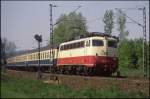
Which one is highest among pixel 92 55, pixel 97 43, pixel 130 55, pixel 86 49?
pixel 97 43

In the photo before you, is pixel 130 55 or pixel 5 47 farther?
A: pixel 130 55

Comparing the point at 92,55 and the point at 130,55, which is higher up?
the point at 130,55

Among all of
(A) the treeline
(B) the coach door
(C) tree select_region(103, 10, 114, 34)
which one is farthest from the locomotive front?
(C) tree select_region(103, 10, 114, 34)

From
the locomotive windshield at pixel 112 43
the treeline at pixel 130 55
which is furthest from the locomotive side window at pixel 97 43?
the treeline at pixel 130 55

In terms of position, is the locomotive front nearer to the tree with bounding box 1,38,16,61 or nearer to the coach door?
the coach door

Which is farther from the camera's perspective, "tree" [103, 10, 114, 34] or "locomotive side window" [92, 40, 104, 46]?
"tree" [103, 10, 114, 34]

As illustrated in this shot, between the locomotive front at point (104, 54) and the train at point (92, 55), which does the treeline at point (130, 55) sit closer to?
the train at point (92, 55)

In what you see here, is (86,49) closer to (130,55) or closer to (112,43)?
(112,43)

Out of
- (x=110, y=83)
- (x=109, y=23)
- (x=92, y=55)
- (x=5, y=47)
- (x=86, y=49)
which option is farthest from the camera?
(x=109, y=23)

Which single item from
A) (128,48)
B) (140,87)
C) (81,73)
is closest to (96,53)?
(81,73)

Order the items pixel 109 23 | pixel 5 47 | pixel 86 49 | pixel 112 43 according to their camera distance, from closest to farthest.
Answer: pixel 86 49, pixel 112 43, pixel 5 47, pixel 109 23

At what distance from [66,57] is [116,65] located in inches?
284

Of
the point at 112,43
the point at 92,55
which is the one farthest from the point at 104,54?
the point at 112,43

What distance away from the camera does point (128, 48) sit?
234 feet
